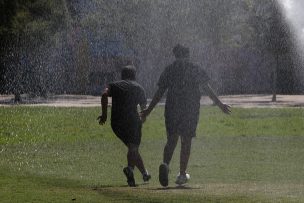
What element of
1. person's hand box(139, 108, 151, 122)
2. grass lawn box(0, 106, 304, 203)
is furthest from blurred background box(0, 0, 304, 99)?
person's hand box(139, 108, 151, 122)

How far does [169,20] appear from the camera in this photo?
44.1 m

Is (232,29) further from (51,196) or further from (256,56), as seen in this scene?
(51,196)

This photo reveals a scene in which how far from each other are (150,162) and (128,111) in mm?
4032

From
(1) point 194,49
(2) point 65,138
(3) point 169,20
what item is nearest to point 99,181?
(2) point 65,138

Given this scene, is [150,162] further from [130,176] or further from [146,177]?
[130,176]

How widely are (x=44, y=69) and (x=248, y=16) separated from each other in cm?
1753

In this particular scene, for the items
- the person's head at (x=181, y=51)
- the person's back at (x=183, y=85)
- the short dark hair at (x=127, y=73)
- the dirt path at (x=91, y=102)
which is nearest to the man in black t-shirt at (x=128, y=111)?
the short dark hair at (x=127, y=73)

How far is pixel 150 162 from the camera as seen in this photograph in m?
16.3

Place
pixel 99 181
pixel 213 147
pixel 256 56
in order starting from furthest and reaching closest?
pixel 256 56
pixel 213 147
pixel 99 181

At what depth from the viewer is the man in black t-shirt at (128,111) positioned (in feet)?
40.5

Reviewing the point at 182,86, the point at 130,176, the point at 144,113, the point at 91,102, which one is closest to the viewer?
the point at 130,176

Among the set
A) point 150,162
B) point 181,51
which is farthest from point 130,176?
point 150,162

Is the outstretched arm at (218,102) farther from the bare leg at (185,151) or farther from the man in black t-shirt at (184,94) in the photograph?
the bare leg at (185,151)

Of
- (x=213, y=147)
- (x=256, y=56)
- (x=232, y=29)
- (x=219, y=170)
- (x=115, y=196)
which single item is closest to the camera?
(x=115, y=196)
